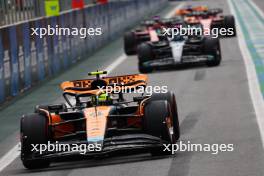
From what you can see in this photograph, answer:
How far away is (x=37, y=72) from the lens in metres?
25.2

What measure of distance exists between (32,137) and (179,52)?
43.8ft

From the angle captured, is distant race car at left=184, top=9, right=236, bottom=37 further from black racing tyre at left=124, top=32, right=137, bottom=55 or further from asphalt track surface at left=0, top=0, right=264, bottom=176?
asphalt track surface at left=0, top=0, right=264, bottom=176

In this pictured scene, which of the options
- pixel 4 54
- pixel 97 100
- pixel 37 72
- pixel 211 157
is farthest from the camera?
pixel 37 72

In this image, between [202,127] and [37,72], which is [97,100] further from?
[37,72]

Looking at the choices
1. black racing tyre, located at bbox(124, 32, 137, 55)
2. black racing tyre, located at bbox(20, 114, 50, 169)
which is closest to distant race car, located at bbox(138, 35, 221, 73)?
black racing tyre, located at bbox(124, 32, 137, 55)

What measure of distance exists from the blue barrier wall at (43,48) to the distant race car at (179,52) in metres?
2.50

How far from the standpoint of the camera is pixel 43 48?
26.2 meters

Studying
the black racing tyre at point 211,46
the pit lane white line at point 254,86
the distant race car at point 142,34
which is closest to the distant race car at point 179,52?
the black racing tyre at point 211,46

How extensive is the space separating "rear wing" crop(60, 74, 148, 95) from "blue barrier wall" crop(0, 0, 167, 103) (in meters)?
A: 6.67

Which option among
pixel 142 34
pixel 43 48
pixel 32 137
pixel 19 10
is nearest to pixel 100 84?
pixel 32 137

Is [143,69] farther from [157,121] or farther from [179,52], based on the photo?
[157,121]

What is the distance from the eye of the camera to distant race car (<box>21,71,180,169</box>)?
41.3 feet

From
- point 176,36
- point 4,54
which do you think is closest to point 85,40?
point 176,36

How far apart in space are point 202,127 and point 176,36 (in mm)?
10981
